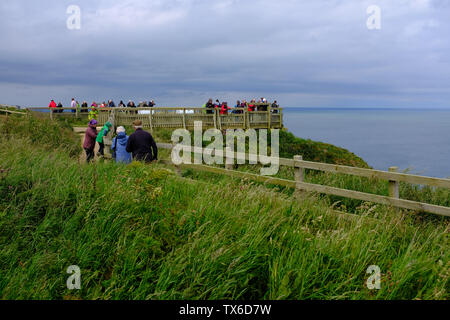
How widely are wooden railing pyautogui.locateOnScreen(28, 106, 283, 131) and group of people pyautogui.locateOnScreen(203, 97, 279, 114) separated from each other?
8.5 inches

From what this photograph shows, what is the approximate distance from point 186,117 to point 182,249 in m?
24.7

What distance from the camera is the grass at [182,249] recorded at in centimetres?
384

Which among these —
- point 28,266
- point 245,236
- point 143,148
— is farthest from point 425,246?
point 143,148

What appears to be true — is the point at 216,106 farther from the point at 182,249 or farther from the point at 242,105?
the point at 182,249

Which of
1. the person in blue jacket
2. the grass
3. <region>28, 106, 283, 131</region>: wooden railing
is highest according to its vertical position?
<region>28, 106, 283, 131</region>: wooden railing

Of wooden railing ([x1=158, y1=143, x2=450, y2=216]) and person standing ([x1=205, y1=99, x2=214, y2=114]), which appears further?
person standing ([x1=205, y1=99, x2=214, y2=114])

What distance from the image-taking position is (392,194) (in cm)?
668

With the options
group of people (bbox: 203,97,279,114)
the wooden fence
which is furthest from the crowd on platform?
the wooden fence

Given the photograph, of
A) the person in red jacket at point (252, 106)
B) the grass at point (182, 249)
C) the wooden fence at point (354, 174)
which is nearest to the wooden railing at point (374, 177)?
the wooden fence at point (354, 174)

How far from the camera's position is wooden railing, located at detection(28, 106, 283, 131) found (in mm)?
26288

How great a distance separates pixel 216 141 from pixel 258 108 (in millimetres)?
11233

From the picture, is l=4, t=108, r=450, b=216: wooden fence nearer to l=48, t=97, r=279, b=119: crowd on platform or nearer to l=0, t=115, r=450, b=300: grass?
l=0, t=115, r=450, b=300: grass

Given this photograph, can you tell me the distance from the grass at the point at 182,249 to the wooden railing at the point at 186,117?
2102 cm
